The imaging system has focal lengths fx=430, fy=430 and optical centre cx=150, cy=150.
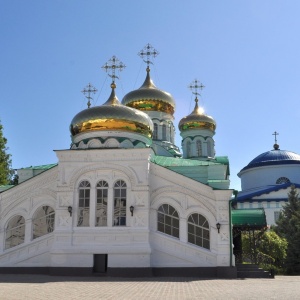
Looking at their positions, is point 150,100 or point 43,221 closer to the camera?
point 43,221

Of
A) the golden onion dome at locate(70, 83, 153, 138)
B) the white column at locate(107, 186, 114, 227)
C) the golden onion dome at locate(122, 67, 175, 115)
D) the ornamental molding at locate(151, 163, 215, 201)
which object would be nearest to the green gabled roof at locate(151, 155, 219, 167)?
the golden onion dome at locate(70, 83, 153, 138)

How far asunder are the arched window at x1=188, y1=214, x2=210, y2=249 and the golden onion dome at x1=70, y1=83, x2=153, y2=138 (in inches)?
187

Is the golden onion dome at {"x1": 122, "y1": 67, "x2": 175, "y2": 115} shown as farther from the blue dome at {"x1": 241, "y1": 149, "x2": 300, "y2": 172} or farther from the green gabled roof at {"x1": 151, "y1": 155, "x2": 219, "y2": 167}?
the blue dome at {"x1": 241, "y1": 149, "x2": 300, "y2": 172}

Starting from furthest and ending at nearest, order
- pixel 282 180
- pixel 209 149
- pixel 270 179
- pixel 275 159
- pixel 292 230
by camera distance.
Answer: pixel 275 159, pixel 270 179, pixel 282 180, pixel 209 149, pixel 292 230

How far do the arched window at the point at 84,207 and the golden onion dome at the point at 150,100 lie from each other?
1045 centimetres

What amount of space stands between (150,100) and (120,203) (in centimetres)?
1089

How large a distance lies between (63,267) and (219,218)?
19.9 ft

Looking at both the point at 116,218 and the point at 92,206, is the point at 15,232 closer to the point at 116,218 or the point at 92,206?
the point at 92,206

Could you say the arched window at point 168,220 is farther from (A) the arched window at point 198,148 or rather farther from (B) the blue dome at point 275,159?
(B) the blue dome at point 275,159

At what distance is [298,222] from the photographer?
81.1 feet

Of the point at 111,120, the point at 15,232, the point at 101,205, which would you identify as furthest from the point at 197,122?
the point at 15,232

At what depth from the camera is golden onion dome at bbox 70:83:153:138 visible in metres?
18.4

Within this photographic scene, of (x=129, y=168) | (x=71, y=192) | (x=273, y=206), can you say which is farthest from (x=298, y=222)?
(x=71, y=192)

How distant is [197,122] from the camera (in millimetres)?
A: 29766
